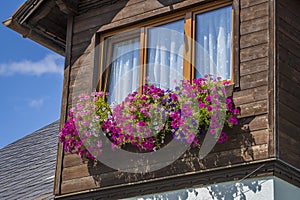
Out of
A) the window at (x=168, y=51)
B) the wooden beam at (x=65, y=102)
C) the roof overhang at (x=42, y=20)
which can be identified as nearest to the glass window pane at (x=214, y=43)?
the window at (x=168, y=51)

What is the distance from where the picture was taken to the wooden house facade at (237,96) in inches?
380

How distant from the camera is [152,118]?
10.3 m

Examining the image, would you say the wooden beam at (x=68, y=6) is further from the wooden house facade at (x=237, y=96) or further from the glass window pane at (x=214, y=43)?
the glass window pane at (x=214, y=43)

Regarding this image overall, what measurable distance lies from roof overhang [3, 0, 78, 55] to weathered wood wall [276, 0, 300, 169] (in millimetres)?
3476

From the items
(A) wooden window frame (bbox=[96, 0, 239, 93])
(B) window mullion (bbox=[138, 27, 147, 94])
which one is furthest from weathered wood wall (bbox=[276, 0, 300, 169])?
(B) window mullion (bbox=[138, 27, 147, 94])

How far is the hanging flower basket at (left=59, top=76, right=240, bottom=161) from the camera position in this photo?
9.92 meters

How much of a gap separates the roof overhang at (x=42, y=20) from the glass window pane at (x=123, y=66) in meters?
1.07

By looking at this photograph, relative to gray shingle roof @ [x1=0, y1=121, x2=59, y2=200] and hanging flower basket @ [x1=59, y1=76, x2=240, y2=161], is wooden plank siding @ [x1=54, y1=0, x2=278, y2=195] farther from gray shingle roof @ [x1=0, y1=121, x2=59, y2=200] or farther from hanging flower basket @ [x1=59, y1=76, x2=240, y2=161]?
gray shingle roof @ [x1=0, y1=121, x2=59, y2=200]

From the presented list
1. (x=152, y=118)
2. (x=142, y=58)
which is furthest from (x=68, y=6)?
(x=152, y=118)

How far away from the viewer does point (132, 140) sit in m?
10.4

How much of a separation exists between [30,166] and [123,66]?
5.24 meters

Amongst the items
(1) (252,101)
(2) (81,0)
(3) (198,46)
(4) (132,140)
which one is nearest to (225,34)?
(3) (198,46)

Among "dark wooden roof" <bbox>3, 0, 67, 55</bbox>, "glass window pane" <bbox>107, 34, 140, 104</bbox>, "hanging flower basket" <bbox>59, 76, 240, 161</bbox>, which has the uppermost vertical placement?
"dark wooden roof" <bbox>3, 0, 67, 55</bbox>

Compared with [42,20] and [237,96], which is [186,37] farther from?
[42,20]
